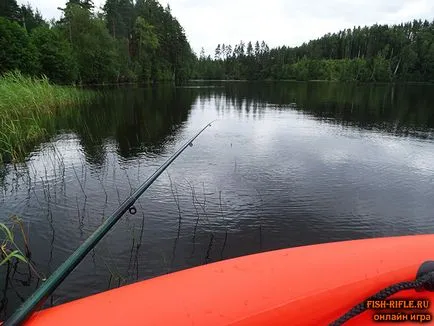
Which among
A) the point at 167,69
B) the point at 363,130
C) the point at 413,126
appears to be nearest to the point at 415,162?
the point at 363,130

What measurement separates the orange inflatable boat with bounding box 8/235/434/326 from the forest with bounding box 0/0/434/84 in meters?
28.5

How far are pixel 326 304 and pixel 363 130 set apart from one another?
13894 millimetres

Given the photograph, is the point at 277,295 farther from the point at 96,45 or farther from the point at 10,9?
the point at 10,9

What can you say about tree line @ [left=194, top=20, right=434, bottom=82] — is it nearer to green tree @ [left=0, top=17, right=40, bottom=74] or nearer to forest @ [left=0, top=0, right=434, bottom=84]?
forest @ [left=0, top=0, right=434, bottom=84]

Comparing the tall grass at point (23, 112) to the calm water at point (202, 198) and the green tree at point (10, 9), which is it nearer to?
the calm water at point (202, 198)

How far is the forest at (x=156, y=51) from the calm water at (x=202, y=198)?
2164 centimetres

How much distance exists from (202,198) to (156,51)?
64.0 meters

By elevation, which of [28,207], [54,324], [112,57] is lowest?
[28,207]

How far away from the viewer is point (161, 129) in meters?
13.9

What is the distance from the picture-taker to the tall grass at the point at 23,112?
30.8ft

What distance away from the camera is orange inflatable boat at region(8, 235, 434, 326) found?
1.32m

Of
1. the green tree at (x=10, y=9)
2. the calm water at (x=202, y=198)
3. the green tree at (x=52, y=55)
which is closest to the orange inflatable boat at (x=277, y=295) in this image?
the calm water at (x=202, y=198)

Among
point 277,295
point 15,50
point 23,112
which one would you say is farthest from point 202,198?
point 15,50

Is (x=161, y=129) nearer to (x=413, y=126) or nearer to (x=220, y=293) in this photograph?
(x=413, y=126)
